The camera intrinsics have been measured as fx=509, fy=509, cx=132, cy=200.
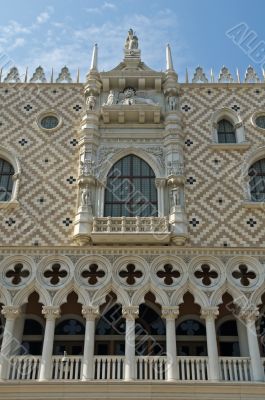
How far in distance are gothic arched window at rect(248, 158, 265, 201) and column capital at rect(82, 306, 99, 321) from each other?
5.31 metres

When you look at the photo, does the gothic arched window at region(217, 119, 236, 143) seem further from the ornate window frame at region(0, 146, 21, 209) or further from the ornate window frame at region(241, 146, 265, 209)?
the ornate window frame at region(0, 146, 21, 209)

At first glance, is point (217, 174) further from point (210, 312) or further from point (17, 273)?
point (17, 273)

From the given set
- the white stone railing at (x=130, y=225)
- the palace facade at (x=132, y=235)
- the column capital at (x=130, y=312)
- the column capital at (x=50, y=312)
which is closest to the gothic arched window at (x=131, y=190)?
the palace facade at (x=132, y=235)

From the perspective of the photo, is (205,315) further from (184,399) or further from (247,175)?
(247,175)

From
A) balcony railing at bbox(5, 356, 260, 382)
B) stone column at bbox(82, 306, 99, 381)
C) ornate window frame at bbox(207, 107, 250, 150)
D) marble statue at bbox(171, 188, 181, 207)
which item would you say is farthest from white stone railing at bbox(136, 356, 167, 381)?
ornate window frame at bbox(207, 107, 250, 150)

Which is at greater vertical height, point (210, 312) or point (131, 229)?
point (131, 229)

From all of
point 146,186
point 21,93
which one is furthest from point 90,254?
point 21,93

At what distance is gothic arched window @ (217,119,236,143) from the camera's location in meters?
15.0

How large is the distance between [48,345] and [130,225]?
357cm

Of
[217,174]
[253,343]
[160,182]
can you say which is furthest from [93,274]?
[217,174]

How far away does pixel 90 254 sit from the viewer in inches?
479

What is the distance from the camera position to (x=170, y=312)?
11336 mm

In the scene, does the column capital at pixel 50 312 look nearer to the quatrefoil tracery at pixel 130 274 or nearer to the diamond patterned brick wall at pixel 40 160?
the quatrefoil tracery at pixel 130 274

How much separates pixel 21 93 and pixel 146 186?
5186mm
